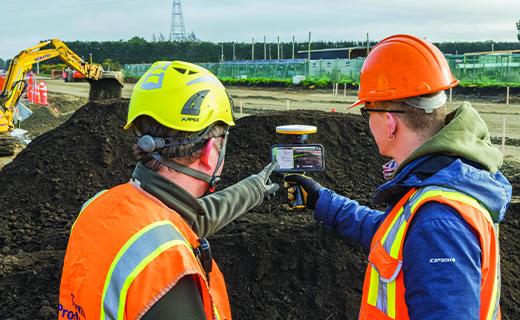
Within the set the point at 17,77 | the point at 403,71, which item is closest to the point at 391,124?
the point at 403,71

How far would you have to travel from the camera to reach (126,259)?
1553 mm

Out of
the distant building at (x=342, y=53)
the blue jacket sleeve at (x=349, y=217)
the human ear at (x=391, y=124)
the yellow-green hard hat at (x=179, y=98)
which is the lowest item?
the blue jacket sleeve at (x=349, y=217)

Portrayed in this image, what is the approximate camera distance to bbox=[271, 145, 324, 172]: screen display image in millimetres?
3391

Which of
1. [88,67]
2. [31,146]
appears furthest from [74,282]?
[88,67]

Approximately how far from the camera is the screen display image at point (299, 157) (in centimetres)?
339

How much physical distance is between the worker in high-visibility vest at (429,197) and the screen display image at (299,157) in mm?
1055

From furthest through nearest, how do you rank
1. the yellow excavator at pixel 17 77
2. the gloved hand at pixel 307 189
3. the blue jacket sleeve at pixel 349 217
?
the yellow excavator at pixel 17 77
the gloved hand at pixel 307 189
the blue jacket sleeve at pixel 349 217

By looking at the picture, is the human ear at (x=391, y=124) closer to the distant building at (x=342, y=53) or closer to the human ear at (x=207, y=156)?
the human ear at (x=207, y=156)

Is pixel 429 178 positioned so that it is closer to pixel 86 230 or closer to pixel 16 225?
pixel 86 230

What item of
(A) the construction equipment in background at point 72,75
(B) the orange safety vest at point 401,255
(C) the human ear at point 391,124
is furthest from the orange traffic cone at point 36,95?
(B) the orange safety vest at point 401,255

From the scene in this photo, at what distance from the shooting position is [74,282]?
168cm

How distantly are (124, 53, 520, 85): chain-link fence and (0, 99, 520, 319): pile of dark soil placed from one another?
21895mm

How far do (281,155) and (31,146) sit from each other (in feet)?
27.4

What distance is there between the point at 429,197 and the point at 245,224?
4189 millimetres
